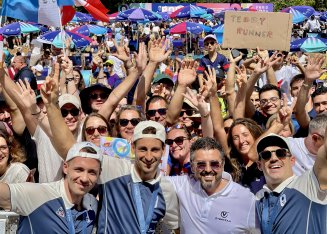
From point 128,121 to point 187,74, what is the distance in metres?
1.25

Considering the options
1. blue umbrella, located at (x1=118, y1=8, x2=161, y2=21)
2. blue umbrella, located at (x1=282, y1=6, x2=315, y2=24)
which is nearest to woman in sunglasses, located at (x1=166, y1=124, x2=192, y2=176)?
blue umbrella, located at (x1=282, y1=6, x2=315, y2=24)

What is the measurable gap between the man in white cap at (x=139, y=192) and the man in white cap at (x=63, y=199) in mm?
165

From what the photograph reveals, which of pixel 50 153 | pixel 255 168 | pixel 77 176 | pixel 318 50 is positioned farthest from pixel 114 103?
pixel 318 50

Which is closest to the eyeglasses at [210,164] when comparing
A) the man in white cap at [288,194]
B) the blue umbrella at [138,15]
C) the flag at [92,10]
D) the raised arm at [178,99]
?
the man in white cap at [288,194]

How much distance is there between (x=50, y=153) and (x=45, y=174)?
0.17 meters

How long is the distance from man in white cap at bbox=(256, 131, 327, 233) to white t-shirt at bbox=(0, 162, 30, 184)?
1775mm

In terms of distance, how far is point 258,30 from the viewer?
832 centimetres

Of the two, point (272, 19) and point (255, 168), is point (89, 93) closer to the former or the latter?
point (255, 168)

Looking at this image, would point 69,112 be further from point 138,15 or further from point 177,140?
point 138,15

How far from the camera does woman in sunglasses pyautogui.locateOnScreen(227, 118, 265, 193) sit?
5.46 m

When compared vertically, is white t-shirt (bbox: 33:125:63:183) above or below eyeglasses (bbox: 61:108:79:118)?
below

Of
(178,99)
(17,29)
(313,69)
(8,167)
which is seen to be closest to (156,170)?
(8,167)

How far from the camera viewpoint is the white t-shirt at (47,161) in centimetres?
529

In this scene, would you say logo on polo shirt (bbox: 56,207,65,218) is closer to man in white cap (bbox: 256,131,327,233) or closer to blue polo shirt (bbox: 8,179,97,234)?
blue polo shirt (bbox: 8,179,97,234)
